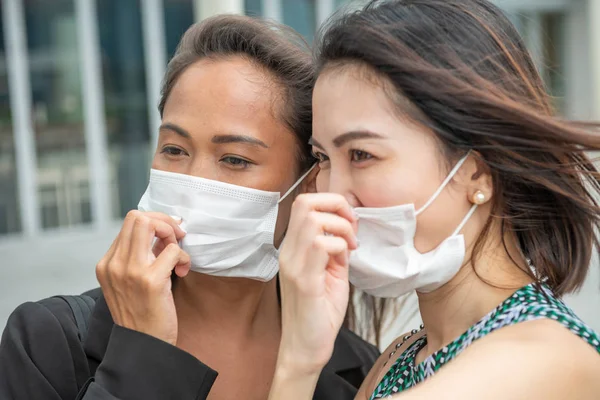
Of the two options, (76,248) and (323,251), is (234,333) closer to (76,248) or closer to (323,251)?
(323,251)

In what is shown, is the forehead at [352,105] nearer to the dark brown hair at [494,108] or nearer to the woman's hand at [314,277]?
the dark brown hair at [494,108]

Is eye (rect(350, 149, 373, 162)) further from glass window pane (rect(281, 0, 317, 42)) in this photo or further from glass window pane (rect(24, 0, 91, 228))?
glass window pane (rect(281, 0, 317, 42))

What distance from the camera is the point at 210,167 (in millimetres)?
2334

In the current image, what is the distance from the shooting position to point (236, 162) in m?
2.36

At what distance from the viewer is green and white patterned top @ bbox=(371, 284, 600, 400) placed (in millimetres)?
1793

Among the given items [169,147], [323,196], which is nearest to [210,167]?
[169,147]

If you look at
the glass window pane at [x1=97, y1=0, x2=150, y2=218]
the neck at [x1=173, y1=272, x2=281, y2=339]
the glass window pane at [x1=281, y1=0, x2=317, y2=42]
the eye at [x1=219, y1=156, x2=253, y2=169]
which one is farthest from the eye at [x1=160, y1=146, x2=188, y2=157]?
the glass window pane at [x1=281, y1=0, x2=317, y2=42]

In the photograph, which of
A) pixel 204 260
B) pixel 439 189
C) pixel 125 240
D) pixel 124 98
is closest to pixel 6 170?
pixel 124 98

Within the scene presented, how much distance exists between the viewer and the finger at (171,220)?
2244mm

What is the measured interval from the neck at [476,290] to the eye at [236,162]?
656 mm

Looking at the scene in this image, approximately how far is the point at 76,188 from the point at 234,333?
23.8 feet

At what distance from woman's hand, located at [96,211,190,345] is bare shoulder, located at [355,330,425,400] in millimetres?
560

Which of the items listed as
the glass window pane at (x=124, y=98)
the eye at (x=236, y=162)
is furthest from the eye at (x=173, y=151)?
the glass window pane at (x=124, y=98)

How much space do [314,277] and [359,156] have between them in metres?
0.31
